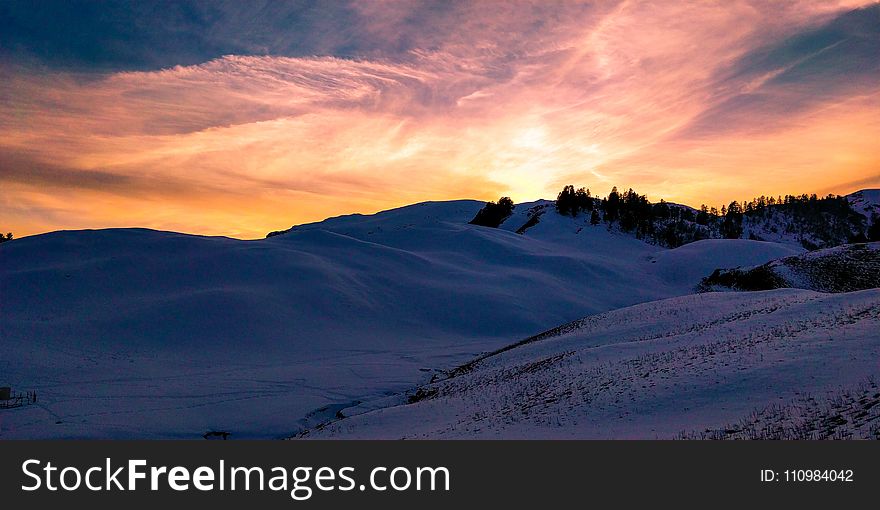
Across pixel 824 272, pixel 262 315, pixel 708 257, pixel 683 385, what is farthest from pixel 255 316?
pixel 708 257

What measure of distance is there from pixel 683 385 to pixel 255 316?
42.9 m

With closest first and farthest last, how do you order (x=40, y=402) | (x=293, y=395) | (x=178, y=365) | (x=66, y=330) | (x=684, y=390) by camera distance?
(x=684, y=390), (x=40, y=402), (x=293, y=395), (x=178, y=365), (x=66, y=330)

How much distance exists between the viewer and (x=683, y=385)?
1827cm

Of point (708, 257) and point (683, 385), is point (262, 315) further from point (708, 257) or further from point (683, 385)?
point (708, 257)

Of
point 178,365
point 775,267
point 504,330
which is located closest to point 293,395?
point 178,365

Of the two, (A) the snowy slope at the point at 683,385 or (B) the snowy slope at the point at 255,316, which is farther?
(B) the snowy slope at the point at 255,316

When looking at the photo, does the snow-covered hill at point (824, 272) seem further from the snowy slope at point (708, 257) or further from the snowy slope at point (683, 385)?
the snowy slope at point (683, 385)

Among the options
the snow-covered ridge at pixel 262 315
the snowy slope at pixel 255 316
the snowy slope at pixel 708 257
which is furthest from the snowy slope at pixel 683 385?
the snowy slope at pixel 708 257

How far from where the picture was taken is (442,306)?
64188mm

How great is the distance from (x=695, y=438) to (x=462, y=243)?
85.5 meters

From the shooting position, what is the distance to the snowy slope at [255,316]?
98.0 ft

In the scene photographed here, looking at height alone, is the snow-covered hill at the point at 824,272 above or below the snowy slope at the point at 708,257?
below

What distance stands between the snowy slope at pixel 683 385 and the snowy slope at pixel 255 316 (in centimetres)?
808

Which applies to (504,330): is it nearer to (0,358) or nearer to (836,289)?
(836,289)
